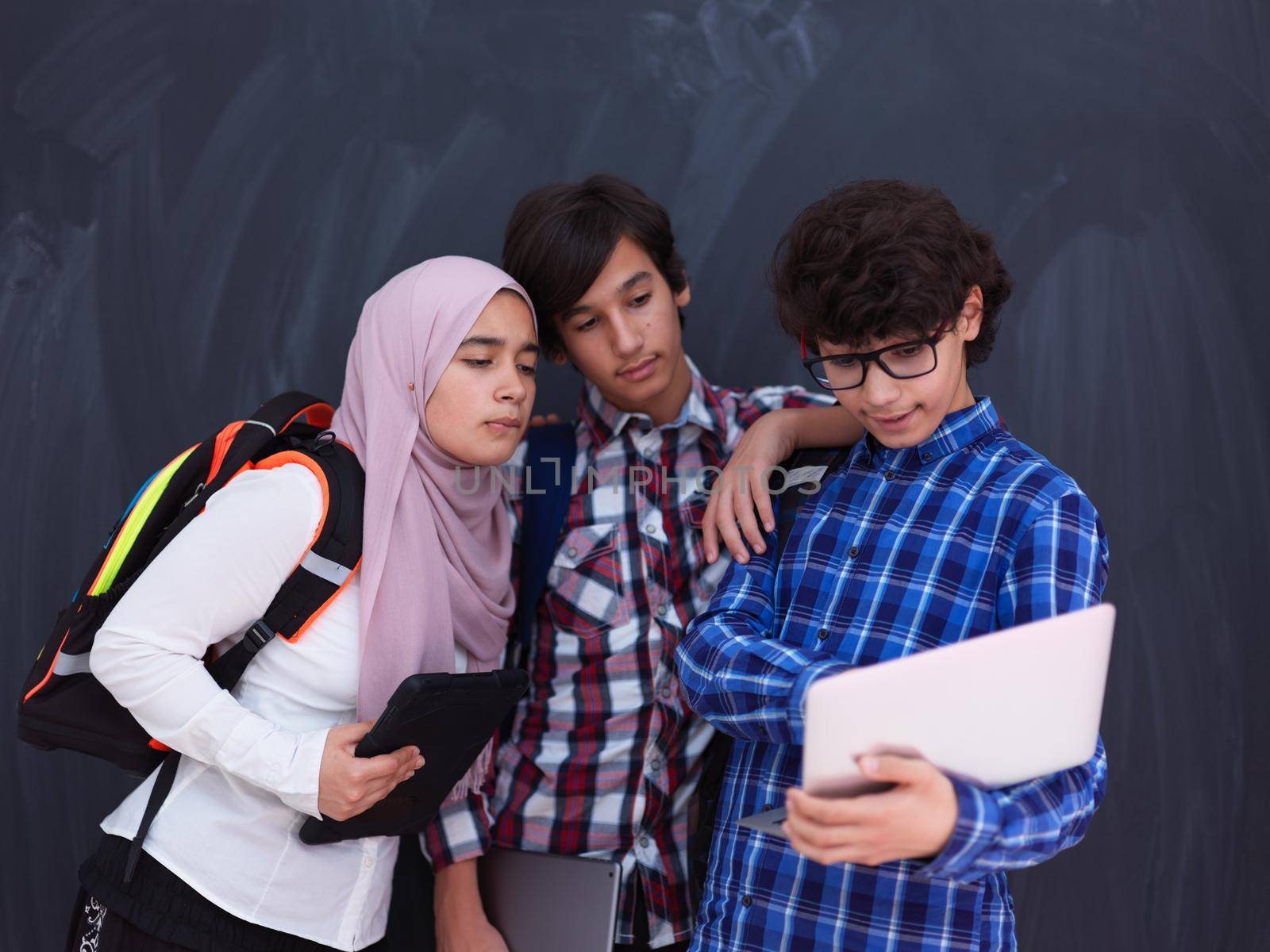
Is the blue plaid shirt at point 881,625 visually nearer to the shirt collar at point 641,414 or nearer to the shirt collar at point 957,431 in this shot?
the shirt collar at point 957,431

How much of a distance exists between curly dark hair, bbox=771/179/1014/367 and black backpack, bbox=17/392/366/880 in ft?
2.08

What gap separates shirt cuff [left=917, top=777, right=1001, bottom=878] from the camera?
0.93m

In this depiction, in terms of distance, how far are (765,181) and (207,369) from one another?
1088 millimetres

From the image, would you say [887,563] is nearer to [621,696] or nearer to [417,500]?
[621,696]

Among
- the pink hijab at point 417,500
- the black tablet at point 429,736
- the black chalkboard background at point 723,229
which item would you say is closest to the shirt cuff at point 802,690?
the black tablet at point 429,736

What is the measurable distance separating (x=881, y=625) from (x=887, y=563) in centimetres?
8

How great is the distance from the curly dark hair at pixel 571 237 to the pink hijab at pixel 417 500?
78mm

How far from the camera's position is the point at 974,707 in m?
0.93

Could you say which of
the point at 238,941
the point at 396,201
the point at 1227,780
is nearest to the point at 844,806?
the point at 238,941

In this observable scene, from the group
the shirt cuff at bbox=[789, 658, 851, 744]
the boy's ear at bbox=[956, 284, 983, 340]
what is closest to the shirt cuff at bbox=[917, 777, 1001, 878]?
the shirt cuff at bbox=[789, 658, 851, 744]

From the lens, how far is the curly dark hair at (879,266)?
45.9 inches

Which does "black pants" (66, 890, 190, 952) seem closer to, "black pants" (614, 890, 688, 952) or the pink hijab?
the pink hijab

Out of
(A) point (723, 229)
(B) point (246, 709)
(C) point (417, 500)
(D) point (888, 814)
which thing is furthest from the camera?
(A) point (723, 229)

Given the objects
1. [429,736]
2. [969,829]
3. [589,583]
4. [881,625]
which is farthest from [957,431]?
[429,736]
